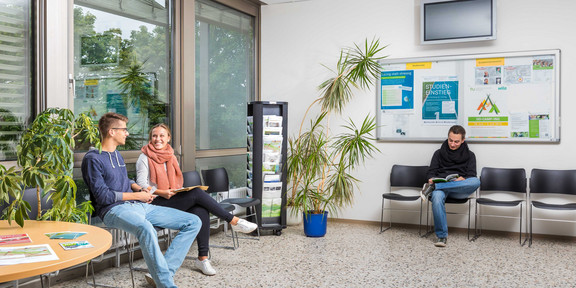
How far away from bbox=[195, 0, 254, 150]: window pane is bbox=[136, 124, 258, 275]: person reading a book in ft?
4.94

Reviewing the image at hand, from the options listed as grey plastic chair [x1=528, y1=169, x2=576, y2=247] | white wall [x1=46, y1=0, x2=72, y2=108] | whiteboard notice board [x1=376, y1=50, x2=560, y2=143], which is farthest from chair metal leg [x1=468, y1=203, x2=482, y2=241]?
white wall [x1=46, y1=0, x2=72, y2=108]

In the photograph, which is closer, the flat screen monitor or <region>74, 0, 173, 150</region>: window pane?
<region>74, 0, 173, 150</region>: window pane

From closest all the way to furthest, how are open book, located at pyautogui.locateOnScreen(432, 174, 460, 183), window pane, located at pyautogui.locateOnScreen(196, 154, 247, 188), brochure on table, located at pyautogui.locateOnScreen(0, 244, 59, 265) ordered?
brochure on table, located at pyautogui.locateOnScreen(0, 244, 59, 265) → open book, located at pyautogui.locateOnScreen(432, 174, 460, 183) → window pane, located at pyautogui.locateOnScreen(196, 154, 247, 188)

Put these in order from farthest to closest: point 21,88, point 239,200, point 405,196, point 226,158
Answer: point 226,158, point 405,196, point 239,200, point 21,88

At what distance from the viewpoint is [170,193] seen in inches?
158

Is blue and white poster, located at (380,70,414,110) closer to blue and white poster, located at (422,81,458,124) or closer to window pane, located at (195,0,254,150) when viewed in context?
blue and white poster, located at (422,81,458,124)

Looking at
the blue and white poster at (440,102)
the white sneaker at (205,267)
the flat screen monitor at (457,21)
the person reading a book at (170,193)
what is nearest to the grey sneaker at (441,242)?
the blue and white poster at (440,102)

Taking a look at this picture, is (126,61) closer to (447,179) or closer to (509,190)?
(447,179)

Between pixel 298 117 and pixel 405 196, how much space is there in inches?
71.8

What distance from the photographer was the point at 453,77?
19.4ft

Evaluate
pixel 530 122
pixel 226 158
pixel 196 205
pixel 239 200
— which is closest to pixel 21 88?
pixel 196 205

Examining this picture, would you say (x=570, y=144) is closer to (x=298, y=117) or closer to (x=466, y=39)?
(x=466, y=39)

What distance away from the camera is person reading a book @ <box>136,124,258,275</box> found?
407 centimetres

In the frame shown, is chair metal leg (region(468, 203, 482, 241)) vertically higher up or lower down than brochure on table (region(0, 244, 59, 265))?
lower down
